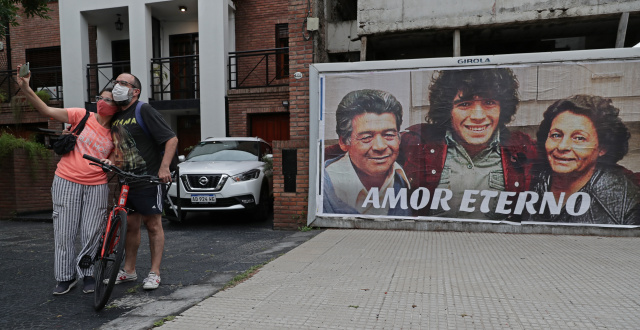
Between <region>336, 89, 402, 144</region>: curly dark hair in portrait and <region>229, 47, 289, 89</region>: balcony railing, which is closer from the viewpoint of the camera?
<region>336, 89, 402, 144</region>: curly dark hair in portrait

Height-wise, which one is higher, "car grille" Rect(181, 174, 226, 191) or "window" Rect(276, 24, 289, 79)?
"window" Rect(276, 24, 289, 79)

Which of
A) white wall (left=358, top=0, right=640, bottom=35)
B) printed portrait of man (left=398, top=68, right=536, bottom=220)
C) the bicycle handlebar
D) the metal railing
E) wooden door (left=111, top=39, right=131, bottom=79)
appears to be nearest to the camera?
the bicycle handlebar

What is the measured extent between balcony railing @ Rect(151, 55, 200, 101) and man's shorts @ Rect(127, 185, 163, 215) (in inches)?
390

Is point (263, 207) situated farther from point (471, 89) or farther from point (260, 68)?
point (260, 68)

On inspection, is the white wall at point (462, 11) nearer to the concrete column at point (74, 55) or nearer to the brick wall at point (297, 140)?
the brick wall at point (297, 140)

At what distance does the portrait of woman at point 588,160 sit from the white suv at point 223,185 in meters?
4.67

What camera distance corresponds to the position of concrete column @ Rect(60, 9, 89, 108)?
13.2m

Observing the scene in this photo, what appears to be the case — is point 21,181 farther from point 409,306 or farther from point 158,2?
point 409,306

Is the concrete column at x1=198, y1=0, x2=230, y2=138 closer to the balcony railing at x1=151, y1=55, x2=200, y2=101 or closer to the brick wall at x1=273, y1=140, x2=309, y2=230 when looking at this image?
the balcony railing at x1=151, y1=55, x2=200, y2=101

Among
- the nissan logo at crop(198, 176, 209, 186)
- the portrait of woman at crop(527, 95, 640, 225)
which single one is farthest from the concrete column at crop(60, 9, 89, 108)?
the portrait of woman at crop(527, 95, 640, 225)

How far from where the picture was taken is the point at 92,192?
3.67 metres

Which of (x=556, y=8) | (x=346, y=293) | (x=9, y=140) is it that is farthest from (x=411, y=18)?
(x=9, y=140)

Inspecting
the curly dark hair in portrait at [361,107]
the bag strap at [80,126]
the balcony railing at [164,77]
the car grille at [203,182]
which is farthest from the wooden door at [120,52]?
the bag strap at [80,126]

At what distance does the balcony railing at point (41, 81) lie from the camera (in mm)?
14305
